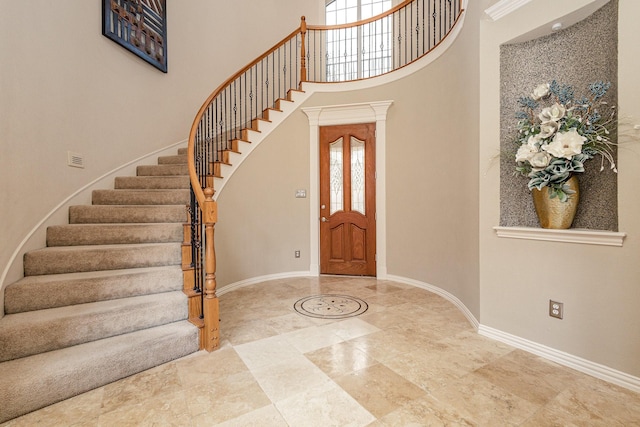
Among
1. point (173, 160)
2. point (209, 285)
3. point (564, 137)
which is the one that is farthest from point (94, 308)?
point (564, 137)

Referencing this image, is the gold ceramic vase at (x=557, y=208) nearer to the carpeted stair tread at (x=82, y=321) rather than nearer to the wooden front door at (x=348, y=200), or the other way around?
the wooden front door at (x=348, y=200)

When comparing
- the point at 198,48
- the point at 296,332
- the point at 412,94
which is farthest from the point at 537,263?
the point at 198,48

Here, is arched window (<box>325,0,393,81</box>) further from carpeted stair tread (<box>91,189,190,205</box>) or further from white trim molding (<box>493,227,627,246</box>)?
white trim molding (<box>493,227,627,246</box>)

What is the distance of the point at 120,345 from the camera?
6.40ft

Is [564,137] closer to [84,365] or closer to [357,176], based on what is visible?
[357,176]

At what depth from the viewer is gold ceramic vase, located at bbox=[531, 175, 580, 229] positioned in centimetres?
206

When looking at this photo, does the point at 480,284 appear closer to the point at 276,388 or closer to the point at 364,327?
the point at 364,327

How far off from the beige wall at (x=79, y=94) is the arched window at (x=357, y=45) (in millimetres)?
2109

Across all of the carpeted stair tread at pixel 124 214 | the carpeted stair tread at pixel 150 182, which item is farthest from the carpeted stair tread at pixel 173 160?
the carpeted stair tread at pixel 124 214

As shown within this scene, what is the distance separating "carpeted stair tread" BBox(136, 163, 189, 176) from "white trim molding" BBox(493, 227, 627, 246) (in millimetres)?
3645

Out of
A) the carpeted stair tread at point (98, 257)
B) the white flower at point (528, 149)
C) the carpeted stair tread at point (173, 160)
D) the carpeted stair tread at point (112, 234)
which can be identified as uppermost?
the carpeted stair tread at point (173, 160)

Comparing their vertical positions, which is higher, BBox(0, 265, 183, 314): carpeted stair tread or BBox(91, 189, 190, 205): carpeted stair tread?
BBox(91, 189, 190, 205): carpeted stair tread

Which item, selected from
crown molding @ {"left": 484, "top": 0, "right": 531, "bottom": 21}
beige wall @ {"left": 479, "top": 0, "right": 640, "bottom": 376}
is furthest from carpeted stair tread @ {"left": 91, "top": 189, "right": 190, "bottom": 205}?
crown molding @ {"left": 484, "top": 0, "right": 531, "bottom": 21}

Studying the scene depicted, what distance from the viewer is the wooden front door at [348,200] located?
436 cm
